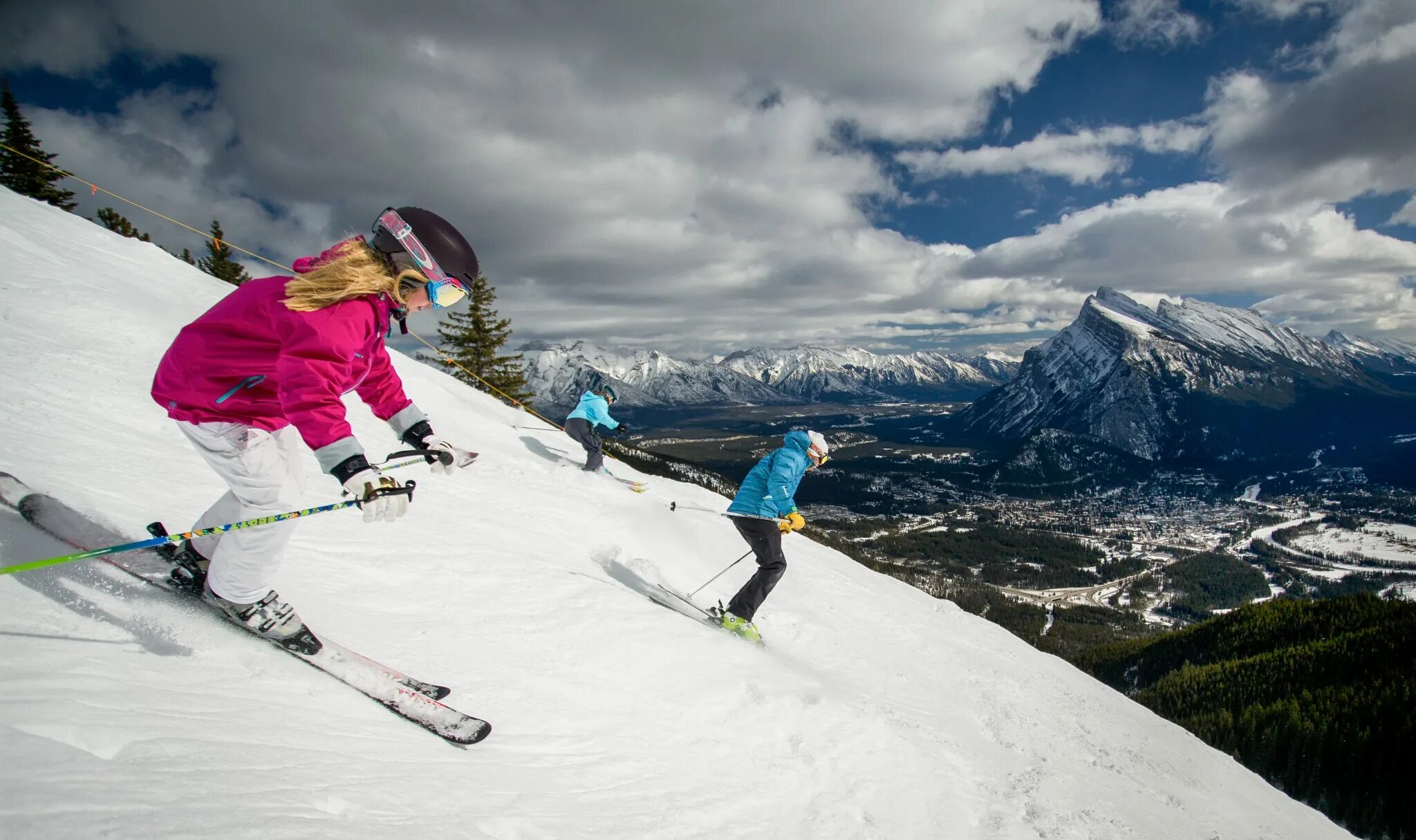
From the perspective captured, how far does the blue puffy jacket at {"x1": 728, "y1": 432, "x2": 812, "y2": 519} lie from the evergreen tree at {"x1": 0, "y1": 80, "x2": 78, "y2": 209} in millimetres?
56266

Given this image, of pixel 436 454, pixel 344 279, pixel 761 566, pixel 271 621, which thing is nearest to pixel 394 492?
pixel 436 454

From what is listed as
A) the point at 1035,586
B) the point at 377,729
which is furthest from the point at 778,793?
the point at 1035,586

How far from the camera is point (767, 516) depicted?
8.96 meters

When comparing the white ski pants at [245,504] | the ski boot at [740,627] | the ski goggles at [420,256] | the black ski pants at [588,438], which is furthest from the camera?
the black ski pants at [588,438]

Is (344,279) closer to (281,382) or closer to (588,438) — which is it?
(281,382)

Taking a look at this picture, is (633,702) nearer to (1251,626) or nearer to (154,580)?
(154,580)

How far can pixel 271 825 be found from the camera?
254 centimetres

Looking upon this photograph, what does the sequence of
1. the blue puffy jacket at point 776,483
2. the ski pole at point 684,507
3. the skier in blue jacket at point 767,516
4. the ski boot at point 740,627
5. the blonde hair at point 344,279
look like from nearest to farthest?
the blonde hair at point 344,279 < the ski boot at point 740,627 < the skier in blue jacket at point 767,516 < the blue puffy jacket at point 776,483 < the ski pole at point 684,507

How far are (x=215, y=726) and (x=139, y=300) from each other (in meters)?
15.7

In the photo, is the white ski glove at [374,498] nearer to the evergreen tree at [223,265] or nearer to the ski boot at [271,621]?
the ski boot at [271,621]

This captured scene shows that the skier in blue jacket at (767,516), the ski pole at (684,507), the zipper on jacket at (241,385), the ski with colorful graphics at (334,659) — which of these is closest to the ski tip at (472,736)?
the ski with colorful graphics at (334,659)

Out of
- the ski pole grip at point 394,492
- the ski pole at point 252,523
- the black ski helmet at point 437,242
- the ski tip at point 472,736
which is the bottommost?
the ski tip at point 472,736

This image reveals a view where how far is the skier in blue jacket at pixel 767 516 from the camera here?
344 inches

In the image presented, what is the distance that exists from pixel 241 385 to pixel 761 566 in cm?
685
